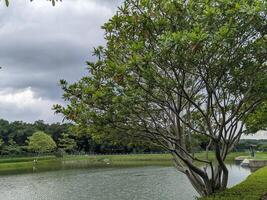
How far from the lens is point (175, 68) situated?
888cm

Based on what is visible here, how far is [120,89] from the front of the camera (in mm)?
8891

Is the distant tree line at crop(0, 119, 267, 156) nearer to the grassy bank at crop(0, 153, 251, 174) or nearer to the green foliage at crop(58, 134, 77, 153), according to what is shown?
the green foliage at crop(58, 134, 77, 153)

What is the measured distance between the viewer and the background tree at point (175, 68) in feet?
25.1

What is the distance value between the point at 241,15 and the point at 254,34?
3.16 ft

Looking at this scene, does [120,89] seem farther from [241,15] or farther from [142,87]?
[241,15]

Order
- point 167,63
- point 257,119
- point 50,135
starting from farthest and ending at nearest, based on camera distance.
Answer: point 50,135 → point 257,119 → point 167,63

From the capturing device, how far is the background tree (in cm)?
764

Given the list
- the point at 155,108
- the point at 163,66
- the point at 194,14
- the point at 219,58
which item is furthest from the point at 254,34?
the point at 155,108

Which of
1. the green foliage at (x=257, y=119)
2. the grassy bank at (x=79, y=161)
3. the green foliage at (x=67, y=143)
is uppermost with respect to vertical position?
the green foliage at (x=67, y=143)

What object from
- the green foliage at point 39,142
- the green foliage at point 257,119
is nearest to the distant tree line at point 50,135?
the green foliage at point 39,142

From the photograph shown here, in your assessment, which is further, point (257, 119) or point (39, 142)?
point (39, 142)

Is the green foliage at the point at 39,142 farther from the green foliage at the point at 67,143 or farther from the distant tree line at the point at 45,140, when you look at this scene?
the green foliage at the point at 67,143

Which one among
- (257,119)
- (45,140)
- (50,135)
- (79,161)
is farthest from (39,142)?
(257,119)

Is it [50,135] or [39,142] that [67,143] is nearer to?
[50,135]
